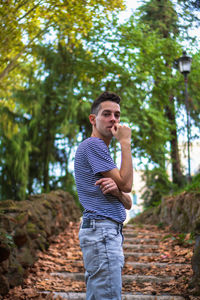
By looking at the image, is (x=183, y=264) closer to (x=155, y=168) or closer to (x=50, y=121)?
(x=155, y=168)

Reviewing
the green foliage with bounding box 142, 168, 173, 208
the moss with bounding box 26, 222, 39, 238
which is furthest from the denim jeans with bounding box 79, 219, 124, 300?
the green foliage with bounding box 142, 168, 173, 208

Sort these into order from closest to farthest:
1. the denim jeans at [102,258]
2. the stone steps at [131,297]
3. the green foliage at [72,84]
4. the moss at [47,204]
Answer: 1. the denim jeans at [102,258]
2. the stone steps at [131,297]
3. the moss at [47,204]
4. the green foliage at [72,84]

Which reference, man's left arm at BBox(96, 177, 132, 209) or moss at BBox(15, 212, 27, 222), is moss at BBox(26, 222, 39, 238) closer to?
moss at BBox(15, 212, 27, 222)

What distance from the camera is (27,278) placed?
185 inches

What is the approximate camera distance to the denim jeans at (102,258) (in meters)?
1.92

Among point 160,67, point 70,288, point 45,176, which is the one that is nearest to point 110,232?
point 70,288

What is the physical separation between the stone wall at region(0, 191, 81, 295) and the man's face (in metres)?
2.30

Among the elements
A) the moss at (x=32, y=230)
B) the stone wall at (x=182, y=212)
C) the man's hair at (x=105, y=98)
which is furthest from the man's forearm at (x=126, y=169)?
the moss at (x=32, y=230)

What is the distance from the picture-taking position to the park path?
13.5ft

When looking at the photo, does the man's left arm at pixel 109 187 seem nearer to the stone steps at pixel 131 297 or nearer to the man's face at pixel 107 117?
the man's face at pixel 107 117

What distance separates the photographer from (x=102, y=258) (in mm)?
1938

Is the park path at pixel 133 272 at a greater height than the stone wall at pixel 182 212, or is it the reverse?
the stone wall at pixel 182 212

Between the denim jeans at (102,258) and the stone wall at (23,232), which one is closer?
the denim jeans at (102,258)

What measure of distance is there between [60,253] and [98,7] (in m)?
4.64
